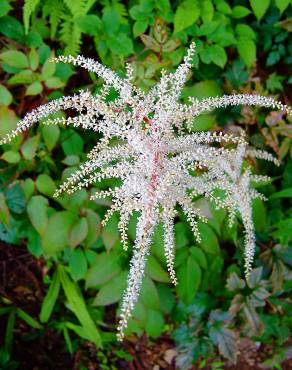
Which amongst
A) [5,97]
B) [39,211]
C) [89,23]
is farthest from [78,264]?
[89,23]

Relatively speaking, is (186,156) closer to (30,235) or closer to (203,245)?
(203,245)

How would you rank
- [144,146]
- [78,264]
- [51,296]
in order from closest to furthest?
1. [144,146]
2. [78,264]
3. [51,296]

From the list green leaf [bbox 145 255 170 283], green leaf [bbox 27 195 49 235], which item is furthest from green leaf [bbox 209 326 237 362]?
green leaf [bbox 27 195 49 235]

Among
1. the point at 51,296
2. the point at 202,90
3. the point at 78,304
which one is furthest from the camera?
the point at 51,296

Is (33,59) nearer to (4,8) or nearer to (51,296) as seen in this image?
(4,8)

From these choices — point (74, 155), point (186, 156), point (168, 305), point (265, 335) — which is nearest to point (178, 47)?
point (74, 155)
